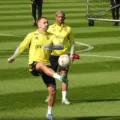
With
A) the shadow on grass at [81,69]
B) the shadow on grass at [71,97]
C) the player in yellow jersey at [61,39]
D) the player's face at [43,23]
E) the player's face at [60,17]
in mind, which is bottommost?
the shadow on grass at [81,69]

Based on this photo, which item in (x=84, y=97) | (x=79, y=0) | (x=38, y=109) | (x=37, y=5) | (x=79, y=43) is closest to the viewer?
(x=38, y=109)

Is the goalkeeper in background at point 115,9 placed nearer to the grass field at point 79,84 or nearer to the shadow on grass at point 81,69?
the grass field at point 79,84

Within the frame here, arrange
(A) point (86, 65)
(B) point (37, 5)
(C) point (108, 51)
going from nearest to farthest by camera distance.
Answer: (A) point (86, 65), (C) point (108, 51), (B) point (37, 5)

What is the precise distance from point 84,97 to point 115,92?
89 cm

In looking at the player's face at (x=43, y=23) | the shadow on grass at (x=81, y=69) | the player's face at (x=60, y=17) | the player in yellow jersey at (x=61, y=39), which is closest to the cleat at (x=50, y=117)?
the player's face at (x=43, y=23)

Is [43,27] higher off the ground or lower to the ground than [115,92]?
higher

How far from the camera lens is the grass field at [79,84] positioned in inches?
460

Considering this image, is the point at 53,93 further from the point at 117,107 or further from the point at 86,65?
the point at 86,65

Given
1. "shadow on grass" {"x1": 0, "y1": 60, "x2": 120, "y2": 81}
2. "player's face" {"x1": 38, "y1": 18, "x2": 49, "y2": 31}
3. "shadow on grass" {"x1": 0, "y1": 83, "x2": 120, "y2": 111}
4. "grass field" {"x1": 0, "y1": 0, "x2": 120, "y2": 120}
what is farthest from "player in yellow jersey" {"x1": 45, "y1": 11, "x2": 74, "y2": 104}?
"shadow on grass" {"x1": 0, "y1": 60, "x2": 120, "y2": 81}

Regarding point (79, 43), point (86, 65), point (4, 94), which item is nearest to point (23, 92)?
point (4, 94)

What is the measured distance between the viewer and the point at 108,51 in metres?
20.1

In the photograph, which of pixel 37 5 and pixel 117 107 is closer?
pixel 117 107

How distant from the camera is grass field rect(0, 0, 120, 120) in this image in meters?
11.7

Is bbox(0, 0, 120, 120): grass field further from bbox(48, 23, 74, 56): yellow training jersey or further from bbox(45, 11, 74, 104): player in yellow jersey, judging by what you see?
bbox(48, 23, 74, 56): yellow training jersey
